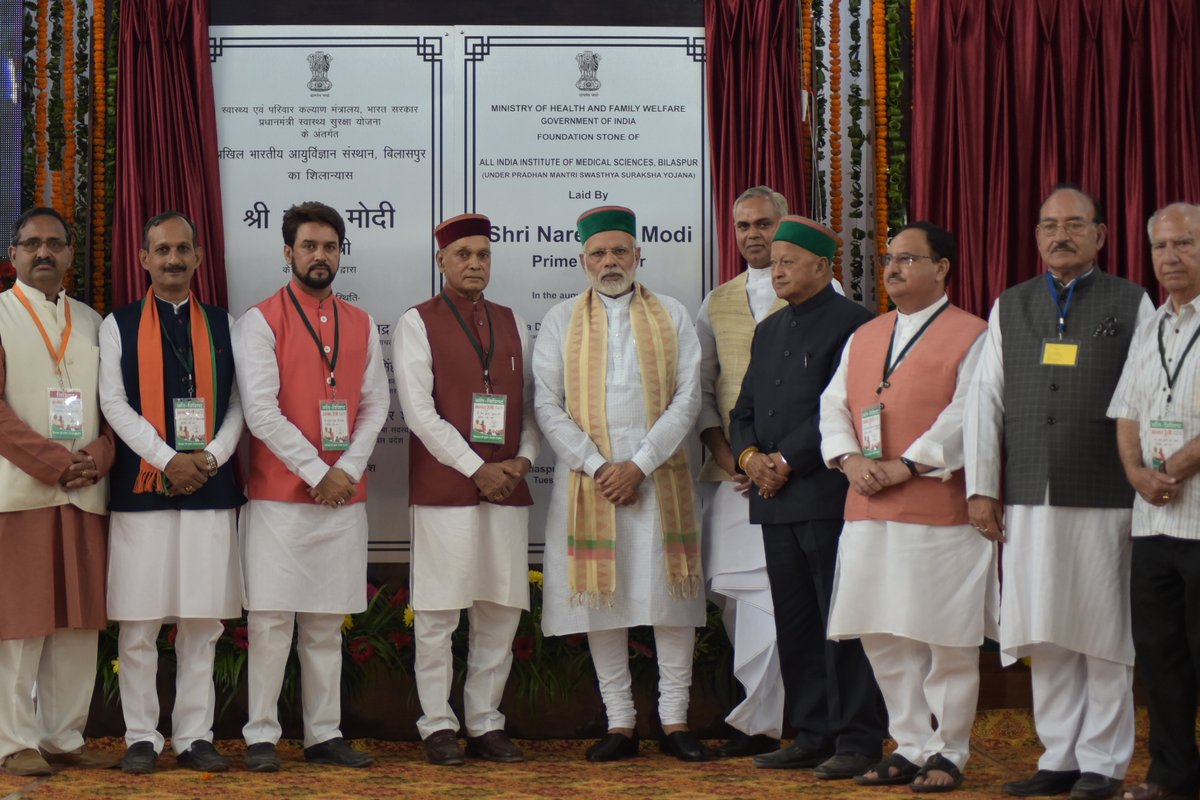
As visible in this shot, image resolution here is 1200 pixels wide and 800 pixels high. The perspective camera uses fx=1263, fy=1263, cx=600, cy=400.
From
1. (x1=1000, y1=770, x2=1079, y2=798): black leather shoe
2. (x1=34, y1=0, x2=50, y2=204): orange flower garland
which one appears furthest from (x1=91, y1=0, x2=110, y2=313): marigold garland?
(x1=1000, y1=770, x2=1079, y2=798): black leather shoe

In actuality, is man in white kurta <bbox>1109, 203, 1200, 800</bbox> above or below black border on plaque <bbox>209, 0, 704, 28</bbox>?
below

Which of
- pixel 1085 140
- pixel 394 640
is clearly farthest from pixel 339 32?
pixel 1085 140

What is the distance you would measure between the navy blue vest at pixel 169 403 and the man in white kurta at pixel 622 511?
1.07 m

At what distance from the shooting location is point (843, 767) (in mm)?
3828

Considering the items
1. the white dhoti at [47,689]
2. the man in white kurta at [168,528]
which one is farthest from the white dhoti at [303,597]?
the white dhoti at [47,689]

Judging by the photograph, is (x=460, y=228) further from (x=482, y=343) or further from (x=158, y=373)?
(x=158, y=373)

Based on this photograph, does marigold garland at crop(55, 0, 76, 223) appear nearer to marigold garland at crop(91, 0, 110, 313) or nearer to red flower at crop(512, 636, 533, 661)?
marigold garland at crop(91, 0, 110, 313)

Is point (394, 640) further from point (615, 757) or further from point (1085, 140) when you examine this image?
point (1085, 140)

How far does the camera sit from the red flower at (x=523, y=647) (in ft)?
15.3

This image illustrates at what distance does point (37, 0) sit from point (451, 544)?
2.85 meters

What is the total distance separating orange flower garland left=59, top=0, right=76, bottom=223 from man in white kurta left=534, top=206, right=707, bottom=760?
6.90 feet

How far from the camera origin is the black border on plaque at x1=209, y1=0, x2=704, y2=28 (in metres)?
5.12

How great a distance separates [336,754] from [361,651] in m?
0.51

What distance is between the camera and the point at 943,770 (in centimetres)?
365
